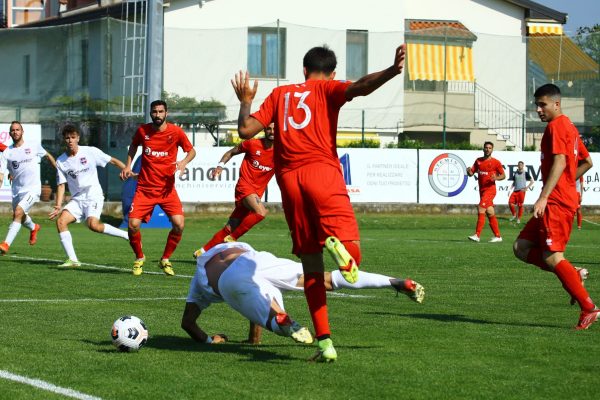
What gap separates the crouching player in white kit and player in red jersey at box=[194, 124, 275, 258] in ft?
25.8

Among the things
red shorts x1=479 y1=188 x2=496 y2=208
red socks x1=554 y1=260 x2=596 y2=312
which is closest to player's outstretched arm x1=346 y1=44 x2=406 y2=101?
red socks x1=554 y1=260 x2=596 y2=312

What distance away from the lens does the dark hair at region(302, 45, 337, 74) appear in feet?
27.2

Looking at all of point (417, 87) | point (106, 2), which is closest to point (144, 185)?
point (417, 87)

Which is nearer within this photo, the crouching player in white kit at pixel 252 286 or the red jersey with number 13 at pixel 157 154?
the crouching player in white kit at pixel 252 286

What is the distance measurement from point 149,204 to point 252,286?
8533 mm

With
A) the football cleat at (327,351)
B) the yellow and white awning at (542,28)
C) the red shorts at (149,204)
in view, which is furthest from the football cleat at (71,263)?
the yellow and white awning at (542,28)

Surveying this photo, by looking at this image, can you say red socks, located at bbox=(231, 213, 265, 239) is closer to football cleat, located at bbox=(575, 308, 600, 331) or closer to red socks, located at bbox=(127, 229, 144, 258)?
red socks, located at bbox=(127, 229, 144, 258)

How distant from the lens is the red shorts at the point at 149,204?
52.9 ft

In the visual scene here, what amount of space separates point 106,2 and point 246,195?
33.0 m

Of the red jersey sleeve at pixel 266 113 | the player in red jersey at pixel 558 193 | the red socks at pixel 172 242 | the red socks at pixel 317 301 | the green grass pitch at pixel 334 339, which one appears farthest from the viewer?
the red socks at pixel 172 242

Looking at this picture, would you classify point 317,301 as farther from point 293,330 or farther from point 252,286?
point 252,286

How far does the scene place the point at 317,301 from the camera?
26.1 feet

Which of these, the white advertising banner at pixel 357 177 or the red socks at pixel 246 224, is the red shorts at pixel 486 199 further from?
the red socks at pixel 246 224

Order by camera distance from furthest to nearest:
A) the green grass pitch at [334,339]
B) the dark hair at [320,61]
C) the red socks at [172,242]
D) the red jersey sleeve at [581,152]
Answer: the red socks at [172,242]
the red jersey sleeve at [581,152]
the dark hair at [320,61]
the green grass pitch at [334,339]
